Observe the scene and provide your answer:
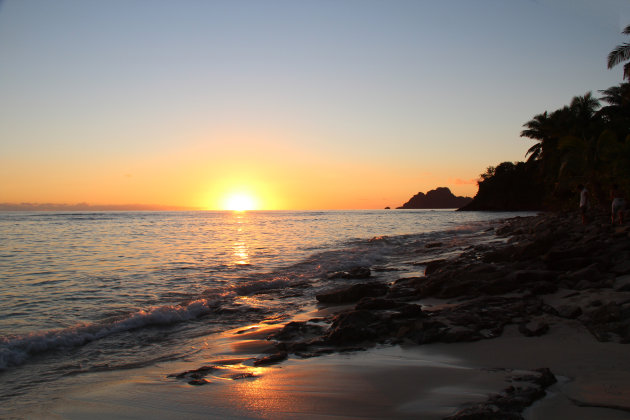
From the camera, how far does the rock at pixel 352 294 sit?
9.84 meters

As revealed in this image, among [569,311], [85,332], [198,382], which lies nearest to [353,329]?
[198,382]

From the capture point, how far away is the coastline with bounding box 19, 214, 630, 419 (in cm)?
396

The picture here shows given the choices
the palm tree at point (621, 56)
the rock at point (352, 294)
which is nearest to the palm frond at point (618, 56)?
the palm tree at point (621, 56)

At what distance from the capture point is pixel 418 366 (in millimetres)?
5102

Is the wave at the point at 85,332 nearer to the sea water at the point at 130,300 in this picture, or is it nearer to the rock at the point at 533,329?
the sea water at the point at 130,300

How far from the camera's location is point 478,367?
4.95 m

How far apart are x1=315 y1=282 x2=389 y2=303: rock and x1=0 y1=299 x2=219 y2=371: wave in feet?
8.80

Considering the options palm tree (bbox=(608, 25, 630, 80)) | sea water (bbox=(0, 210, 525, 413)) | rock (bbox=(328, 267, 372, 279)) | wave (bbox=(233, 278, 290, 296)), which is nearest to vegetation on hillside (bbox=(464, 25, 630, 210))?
palm tree (bbox=(608, 25, 630, 80))

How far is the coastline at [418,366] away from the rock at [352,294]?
3.66ft

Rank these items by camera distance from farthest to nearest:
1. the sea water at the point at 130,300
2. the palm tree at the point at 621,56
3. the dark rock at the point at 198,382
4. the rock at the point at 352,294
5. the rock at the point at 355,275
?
the palm tree at the point at 621,56
the rock at the point at 355,275
the rock at the point at 352,294
the sea water at the point at 130,300
the dark rock at the point at 198,382

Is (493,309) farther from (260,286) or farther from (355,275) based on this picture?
(260,286)

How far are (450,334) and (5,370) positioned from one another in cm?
634

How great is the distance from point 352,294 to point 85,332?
5475 millimetres

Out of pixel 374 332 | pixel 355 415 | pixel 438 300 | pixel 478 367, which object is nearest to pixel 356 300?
pixel 438 300
